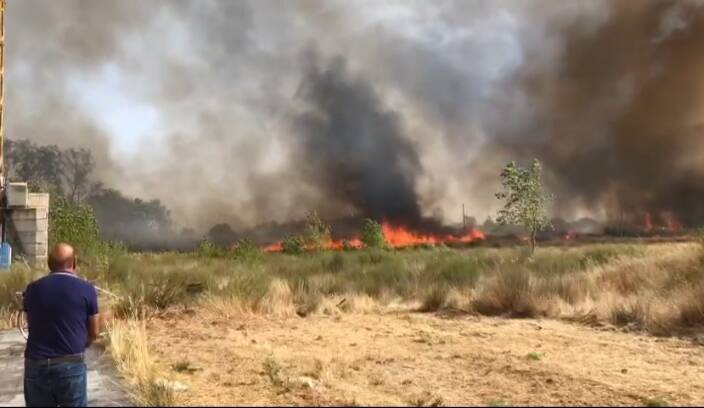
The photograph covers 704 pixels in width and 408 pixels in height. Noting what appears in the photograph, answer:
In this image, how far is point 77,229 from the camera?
2756 cm

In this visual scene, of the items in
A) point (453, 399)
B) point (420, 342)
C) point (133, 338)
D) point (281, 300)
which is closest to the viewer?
point (453, 399)

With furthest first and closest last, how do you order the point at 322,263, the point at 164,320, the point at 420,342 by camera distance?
the point at 322,263 → the point at 164,320 → the point at 420,342

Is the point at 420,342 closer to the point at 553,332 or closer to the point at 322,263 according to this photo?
the point at 553,332

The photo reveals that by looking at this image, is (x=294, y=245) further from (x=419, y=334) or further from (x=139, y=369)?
(x=139, y=369)

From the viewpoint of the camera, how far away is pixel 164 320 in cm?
1408

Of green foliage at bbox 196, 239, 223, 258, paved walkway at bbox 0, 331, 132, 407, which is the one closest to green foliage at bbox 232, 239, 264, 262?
green foliage at bbox 196, 239, 223, 258

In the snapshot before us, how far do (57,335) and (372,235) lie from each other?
43675 mm

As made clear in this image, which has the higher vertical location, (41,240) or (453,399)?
(41,240)

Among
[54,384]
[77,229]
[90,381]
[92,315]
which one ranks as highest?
[77,229]

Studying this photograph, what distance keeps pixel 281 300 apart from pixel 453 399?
31.9 feet

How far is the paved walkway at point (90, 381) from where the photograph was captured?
23.9 feet

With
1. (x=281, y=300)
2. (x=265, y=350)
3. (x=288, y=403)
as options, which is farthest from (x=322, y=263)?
(x=288, y=403)

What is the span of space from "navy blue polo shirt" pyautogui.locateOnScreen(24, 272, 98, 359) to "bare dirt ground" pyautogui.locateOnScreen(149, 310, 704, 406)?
1643 millimetres

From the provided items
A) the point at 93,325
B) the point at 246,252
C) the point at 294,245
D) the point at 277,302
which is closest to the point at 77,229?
the point at 246,252
